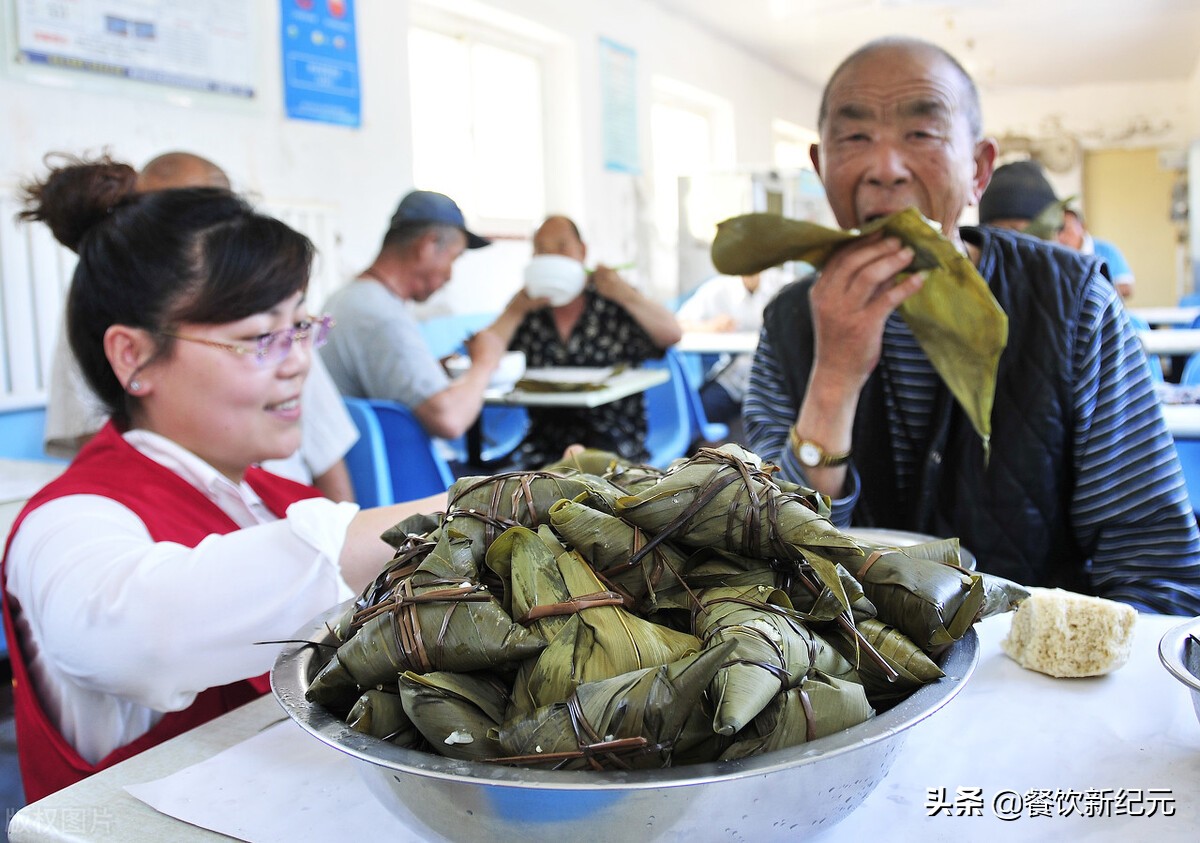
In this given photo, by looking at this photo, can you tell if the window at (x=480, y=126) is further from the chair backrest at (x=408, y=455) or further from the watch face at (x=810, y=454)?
the watch face at (x=810, y=454)

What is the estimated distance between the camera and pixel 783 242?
1.31 meters

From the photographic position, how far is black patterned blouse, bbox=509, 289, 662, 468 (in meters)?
3.79

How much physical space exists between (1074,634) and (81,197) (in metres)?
1.43

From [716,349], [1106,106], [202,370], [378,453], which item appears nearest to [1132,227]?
[1106,106]

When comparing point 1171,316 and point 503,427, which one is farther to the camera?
point 1171,316

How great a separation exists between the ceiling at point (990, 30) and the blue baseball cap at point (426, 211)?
13.1 feet

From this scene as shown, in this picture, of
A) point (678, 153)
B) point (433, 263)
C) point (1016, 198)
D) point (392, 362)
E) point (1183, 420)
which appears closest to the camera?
point (1183, 420)

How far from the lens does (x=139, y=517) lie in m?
1.10

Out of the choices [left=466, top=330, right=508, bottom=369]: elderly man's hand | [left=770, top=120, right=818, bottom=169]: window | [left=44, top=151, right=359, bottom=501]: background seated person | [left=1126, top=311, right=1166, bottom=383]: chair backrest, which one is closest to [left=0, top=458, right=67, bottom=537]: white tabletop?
[left=44, top=151, right=359, bottom=501]: background seated person

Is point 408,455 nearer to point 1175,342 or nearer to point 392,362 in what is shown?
point 392,362

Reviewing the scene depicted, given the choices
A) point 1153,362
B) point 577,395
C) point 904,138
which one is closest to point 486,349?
point 577,395

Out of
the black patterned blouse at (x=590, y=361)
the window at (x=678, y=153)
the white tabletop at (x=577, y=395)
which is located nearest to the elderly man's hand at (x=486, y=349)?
the white tabletop at (x=577, y=395)

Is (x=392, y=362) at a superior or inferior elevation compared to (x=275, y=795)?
superior

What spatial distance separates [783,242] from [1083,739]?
755mm
